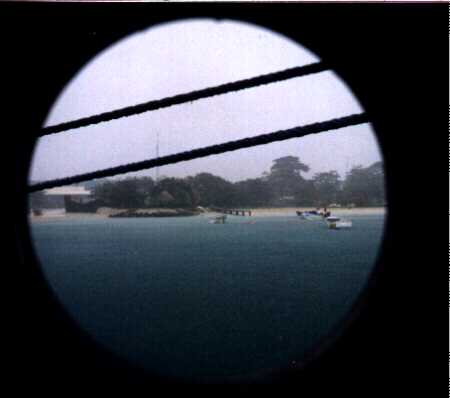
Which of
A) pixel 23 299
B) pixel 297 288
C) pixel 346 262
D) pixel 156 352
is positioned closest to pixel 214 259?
pixel 346 262

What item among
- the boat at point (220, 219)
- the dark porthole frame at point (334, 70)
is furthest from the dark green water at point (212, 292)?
the boat at point (220, 219)

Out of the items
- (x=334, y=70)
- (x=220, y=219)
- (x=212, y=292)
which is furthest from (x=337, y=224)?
(x=334, y=70)

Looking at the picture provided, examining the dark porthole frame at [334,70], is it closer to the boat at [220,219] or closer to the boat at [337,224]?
the boat at [337,224]

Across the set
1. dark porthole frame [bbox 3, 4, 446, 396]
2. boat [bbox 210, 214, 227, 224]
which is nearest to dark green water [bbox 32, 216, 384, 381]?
dark porthole frame [bbox 3, 4, 446, 396]

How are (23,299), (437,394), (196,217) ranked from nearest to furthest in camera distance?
(437,394), (23,299), (196,217)

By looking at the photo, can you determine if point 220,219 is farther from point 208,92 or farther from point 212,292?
point 208,92

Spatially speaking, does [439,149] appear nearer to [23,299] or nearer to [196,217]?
[23,299]
